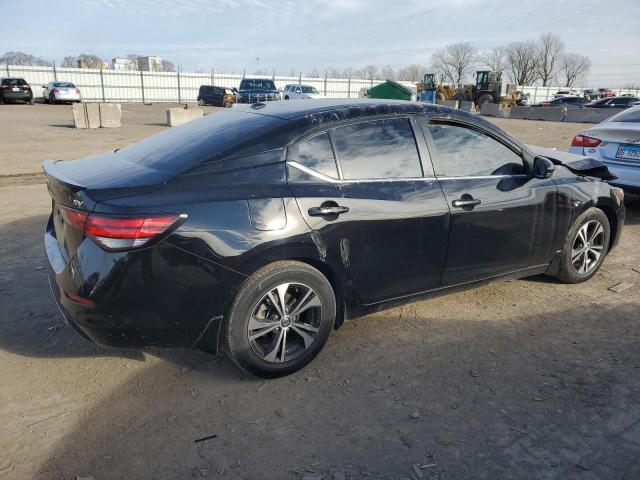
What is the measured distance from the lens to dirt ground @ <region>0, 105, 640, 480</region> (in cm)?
246

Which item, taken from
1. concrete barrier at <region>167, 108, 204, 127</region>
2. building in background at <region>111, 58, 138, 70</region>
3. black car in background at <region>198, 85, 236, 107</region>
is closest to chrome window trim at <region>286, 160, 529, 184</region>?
concrete barrier at <region>167, 108, 204, 127</region>

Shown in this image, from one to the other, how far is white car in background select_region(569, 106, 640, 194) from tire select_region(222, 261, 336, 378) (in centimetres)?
503

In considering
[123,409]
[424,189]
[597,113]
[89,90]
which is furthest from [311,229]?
[89,90]

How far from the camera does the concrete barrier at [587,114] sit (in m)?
30.9

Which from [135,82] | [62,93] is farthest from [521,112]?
[135,82]

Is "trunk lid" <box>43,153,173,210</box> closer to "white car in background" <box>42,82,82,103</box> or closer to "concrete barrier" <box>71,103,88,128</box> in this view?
"concrete barrier" <box>71,103,88,128</box>

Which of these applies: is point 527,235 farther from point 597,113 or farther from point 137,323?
point 597,113

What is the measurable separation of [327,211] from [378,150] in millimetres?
643

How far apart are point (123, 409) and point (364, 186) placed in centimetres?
196

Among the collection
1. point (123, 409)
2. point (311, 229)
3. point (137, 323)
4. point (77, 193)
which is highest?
point (77, 193)

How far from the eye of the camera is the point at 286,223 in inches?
116

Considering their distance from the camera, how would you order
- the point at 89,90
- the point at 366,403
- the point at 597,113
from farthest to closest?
1. the point at 89,90
2. the point at 597,113
3. the point at 366,403

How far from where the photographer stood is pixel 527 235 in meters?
4.05

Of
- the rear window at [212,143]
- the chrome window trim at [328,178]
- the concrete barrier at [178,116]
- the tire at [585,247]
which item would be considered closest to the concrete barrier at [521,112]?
the concrete barrier at [178,116]
